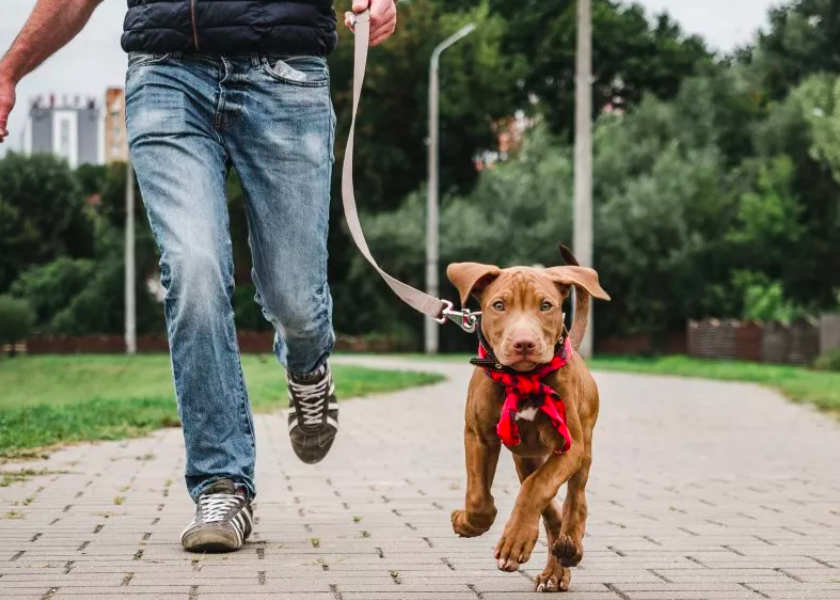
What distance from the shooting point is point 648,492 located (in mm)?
7273

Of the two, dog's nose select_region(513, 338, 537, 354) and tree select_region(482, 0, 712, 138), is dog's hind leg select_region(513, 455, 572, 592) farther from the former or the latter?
tree select_region(482, 0, 712, 138)

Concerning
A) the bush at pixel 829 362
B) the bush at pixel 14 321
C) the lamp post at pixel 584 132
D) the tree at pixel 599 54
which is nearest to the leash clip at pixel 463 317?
the lamp post at pixel 584 132

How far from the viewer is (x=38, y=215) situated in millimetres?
54875

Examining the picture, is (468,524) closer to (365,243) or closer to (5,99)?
(365,243)

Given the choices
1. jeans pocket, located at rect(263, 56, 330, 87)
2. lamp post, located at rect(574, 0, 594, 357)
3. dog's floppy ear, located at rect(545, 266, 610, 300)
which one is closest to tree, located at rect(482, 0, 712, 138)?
lamp post, located at rect(574, 0, 594, 357)

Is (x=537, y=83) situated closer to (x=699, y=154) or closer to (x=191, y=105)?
(x=699, y=154)

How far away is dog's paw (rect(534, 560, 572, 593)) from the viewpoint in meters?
4.18

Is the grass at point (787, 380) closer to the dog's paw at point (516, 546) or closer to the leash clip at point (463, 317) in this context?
the leash clip at point (463, 317)

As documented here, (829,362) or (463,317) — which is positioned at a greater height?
(463,317)

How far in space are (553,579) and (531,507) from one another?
472 mm

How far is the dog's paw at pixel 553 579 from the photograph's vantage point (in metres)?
4.18

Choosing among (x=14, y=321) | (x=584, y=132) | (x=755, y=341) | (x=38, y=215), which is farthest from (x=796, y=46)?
(x=38, y=215)

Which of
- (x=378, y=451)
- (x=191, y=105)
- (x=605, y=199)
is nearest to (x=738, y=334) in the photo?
(x=605, y=199)

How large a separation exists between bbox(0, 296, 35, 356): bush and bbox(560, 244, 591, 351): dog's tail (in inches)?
1470
